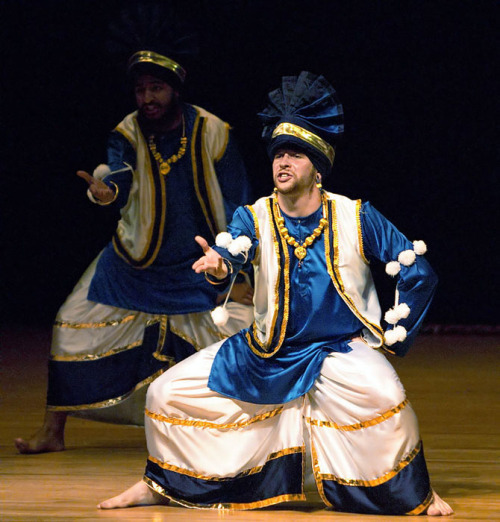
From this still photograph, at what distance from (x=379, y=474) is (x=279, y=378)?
0.40 metres

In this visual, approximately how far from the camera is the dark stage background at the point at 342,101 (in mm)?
6840

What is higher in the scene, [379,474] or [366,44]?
[366,44]

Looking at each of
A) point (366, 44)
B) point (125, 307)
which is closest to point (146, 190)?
point (125, 307)

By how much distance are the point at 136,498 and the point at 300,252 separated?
88 centimetres

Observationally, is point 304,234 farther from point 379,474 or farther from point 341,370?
point 379,474

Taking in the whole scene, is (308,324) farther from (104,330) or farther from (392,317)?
(104,330)

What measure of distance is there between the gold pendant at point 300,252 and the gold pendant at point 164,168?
1060mm

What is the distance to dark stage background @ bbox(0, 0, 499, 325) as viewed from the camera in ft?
22.4

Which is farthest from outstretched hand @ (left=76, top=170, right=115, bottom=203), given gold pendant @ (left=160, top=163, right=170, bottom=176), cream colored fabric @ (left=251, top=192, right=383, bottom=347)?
cream colored fabric @ (left=251, top=192, right=383, bottom=347)

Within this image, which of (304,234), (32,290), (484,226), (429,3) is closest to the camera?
(304,234)

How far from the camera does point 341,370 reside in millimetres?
3447

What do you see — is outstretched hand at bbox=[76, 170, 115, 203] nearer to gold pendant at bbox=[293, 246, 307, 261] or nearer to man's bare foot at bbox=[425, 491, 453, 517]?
gold pendant at bbox=[293, 246, 307, 261]

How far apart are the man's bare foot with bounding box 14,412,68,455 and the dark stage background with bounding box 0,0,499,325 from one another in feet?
9.88

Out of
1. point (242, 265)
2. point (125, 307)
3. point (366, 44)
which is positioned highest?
Answer: point (366, 44)
